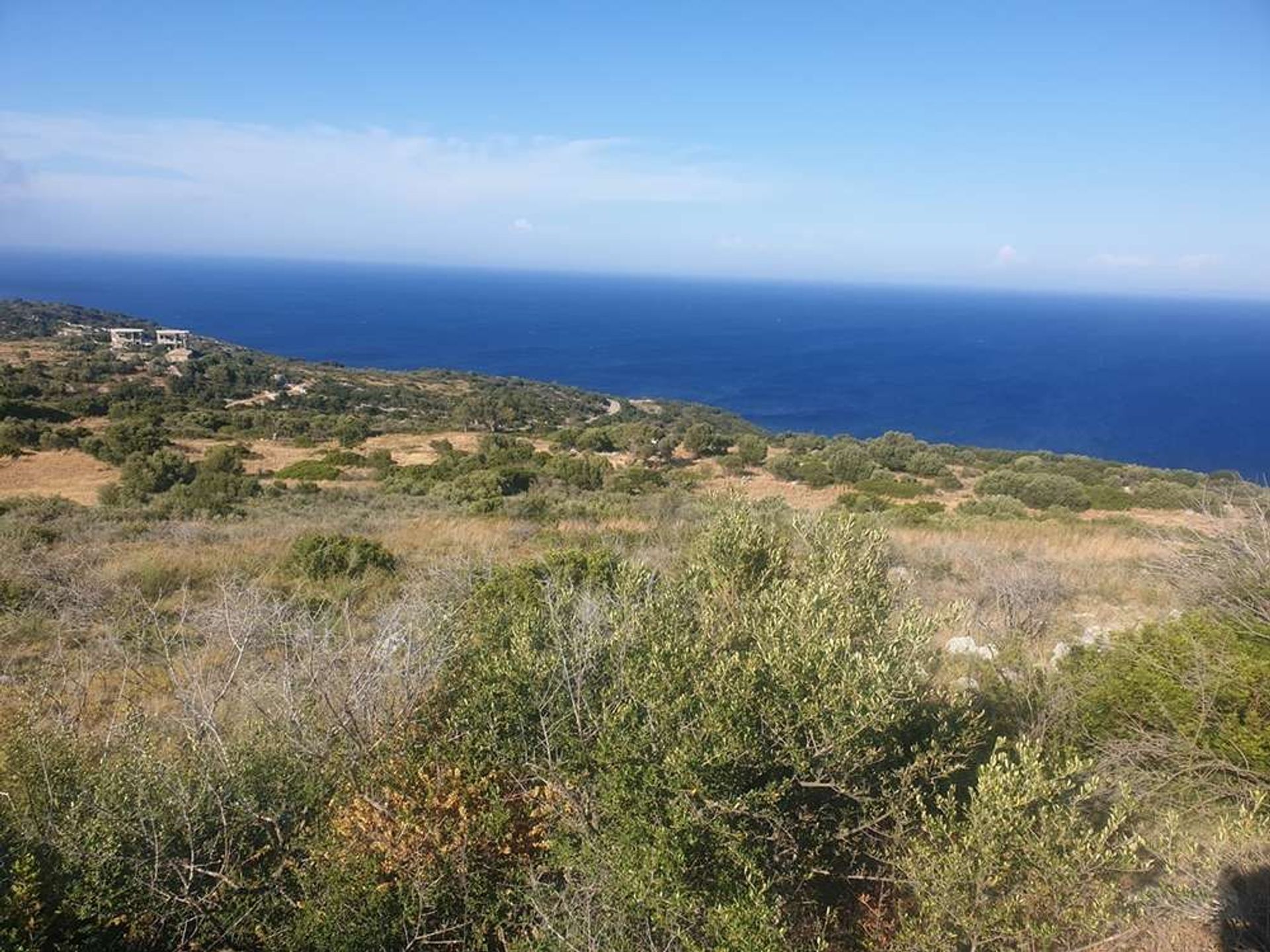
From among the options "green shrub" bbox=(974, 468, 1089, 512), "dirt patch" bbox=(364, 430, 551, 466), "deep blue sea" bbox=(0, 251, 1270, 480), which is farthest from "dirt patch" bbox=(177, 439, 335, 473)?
"deep blue sea" bbox=(0, 251, 1270, 480)

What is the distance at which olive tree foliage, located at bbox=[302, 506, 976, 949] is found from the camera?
132 inches

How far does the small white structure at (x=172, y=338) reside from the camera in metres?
74.9

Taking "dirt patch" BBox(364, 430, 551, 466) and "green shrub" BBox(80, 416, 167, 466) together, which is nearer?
"green shrub" BBox(80, 416, 167, 466)

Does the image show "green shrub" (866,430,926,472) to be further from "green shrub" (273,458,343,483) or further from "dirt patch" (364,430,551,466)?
"green shrub" (273,458,343,483)

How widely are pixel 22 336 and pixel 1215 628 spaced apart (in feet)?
304

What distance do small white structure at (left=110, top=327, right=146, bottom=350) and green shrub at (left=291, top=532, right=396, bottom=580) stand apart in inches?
2832

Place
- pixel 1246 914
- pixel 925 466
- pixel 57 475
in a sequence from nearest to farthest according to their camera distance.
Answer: pixel 1246 914, pixel 57 475, pixel 925 466

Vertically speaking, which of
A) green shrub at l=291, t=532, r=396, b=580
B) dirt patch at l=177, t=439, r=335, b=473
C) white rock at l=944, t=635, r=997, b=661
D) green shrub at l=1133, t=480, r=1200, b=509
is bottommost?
dirt patch at l=177, t=439, r=335, b=473

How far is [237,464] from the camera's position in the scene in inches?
1008

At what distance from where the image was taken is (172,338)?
77.6 meters

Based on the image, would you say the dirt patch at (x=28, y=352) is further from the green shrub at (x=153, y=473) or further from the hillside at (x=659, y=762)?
the hillside at (x=659, y=762)

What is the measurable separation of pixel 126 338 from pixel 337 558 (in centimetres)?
8154

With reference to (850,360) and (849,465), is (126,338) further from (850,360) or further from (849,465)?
(850,360)

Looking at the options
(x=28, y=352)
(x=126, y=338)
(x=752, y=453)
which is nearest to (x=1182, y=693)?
(x=752, y=453)
